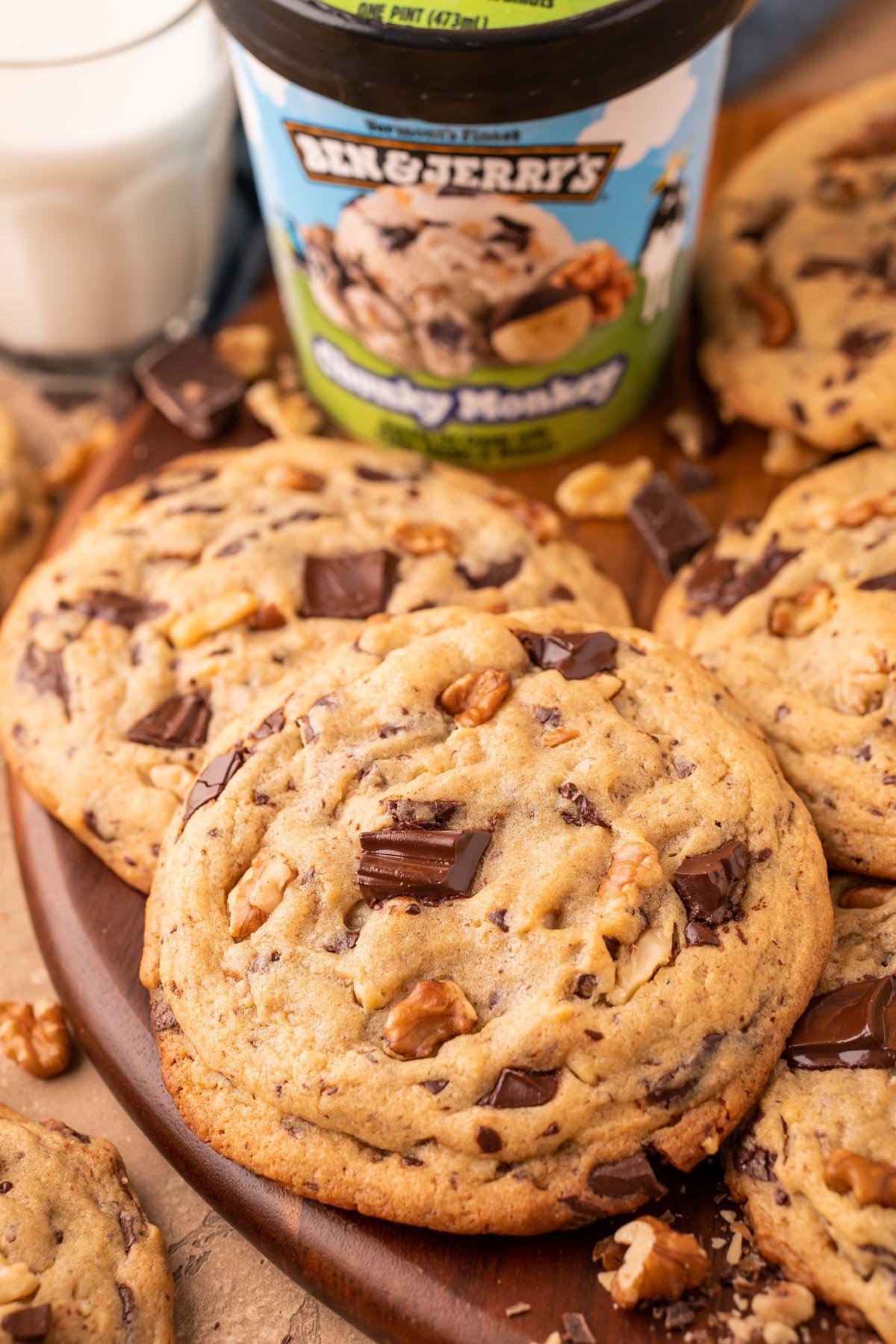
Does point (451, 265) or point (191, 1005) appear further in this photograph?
point (451, 265)

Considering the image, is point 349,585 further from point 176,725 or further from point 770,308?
point 770,308

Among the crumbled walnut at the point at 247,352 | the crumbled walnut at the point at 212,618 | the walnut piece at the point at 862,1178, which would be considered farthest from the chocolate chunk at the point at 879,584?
the crumbled walnut at the point at 247,352

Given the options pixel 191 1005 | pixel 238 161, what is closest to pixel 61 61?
pixel 238 161

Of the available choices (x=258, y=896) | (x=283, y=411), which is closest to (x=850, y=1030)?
(x=258, y=896)

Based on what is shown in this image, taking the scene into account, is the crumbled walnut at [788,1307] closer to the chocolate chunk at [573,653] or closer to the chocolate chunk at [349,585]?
the chocolate chunk at [573,653]

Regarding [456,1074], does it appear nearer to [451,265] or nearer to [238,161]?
[451,265]

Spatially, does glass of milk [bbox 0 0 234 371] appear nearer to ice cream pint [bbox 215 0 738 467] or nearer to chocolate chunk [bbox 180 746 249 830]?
ice cream pint [bbox 215 0 738 467]
